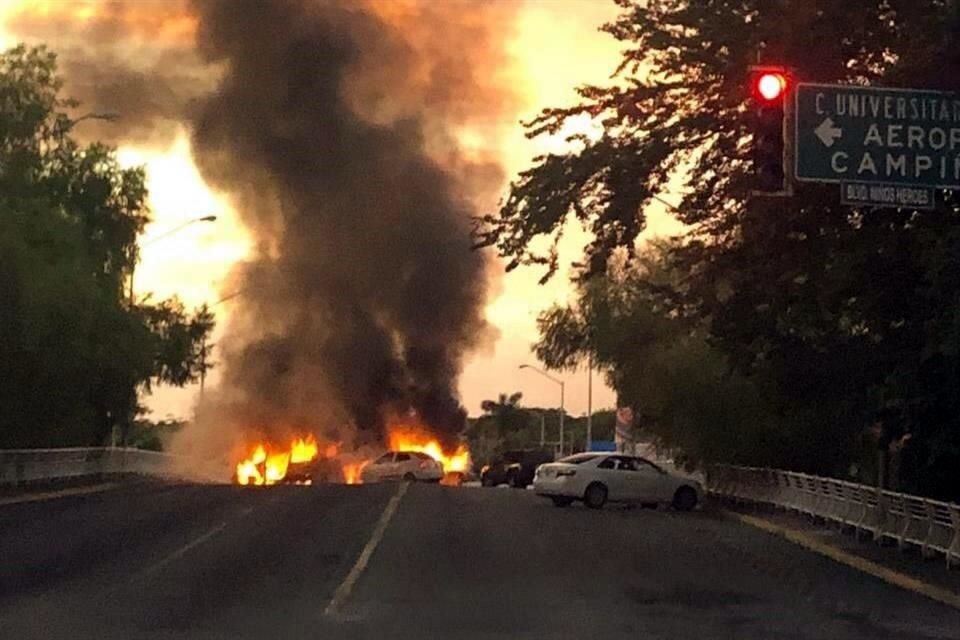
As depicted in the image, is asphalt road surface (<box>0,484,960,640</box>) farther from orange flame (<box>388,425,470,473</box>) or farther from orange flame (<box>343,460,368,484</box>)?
orange flame (<box>388,425,470,473</box>)

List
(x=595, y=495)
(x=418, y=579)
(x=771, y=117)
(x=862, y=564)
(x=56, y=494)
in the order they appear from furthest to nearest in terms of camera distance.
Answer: (x=56, y=494)
(x=595, y=495)
(x=862, y=564)
(x=418, y=579)
(x=771, y=117)

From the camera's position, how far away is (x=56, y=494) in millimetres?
37406

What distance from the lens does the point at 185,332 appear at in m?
54.2

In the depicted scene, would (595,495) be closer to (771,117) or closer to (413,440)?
(771,117)

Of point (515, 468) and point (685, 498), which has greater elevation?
point (515, 468)

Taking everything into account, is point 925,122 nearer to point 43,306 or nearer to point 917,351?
point 917,351

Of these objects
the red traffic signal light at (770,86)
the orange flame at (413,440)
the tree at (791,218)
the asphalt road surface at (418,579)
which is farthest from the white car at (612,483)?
the orange flame at (413,440)

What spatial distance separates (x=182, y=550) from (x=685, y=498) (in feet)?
54.3

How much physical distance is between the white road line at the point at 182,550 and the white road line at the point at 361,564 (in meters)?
2.32

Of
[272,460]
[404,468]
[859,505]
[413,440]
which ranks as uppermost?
[413,440]

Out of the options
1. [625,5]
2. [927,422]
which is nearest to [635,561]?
[927,422]

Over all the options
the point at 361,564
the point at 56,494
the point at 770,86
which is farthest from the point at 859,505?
the point at 56,494

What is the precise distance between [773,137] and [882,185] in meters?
1.97

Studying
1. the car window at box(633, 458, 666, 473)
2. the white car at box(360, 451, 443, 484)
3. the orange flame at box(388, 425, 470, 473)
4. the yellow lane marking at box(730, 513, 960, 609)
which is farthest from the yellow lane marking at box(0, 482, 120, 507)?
the orange flame at box(388, 425, 470, 473)
